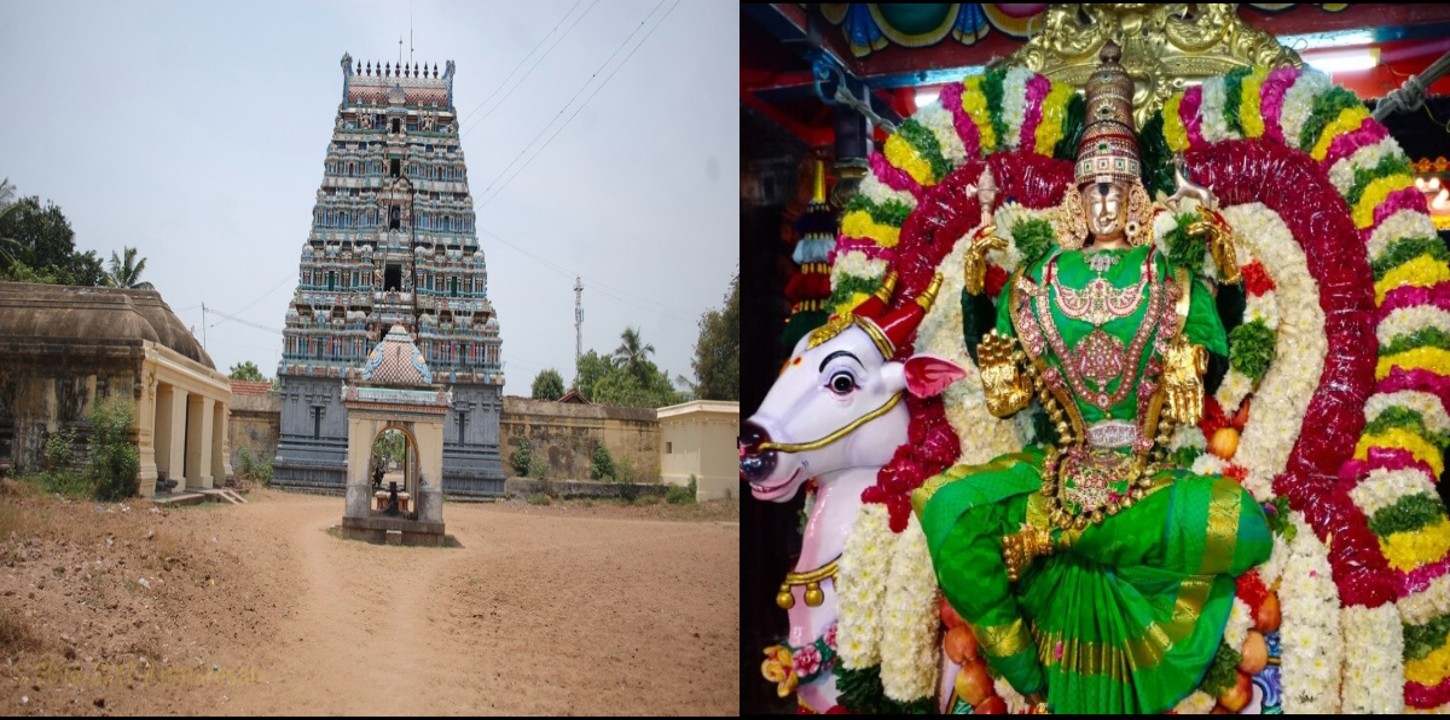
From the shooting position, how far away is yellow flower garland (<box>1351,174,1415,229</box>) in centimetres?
427

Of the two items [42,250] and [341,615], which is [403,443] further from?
[42,250]

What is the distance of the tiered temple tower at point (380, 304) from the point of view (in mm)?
5316

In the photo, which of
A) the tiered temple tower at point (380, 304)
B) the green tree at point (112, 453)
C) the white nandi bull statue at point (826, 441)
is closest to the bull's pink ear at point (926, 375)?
the white nandi bull statue at point (826, 441)

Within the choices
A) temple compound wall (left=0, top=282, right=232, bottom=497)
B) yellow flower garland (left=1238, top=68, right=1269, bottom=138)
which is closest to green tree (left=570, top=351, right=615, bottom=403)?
temple compound wall (left=0, top=282, right=232, bottom=497)

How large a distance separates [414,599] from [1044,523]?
2400 mm

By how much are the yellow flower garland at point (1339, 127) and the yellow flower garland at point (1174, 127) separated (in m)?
0.46

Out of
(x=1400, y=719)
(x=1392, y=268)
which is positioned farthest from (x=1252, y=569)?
(x=1392, y=268)

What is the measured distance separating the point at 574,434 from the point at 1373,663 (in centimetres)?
308

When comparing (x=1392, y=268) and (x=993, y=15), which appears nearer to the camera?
(x=1392, y=268)

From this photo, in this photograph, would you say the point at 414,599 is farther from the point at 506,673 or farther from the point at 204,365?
the point at 204,365

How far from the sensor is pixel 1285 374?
4238 mm

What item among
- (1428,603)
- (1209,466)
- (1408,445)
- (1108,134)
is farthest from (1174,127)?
(1428,603)

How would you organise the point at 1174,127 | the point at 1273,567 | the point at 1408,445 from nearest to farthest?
the point at 1273,567 → the point at 1408,445 → the point at 1174,127

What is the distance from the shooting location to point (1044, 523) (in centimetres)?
409
